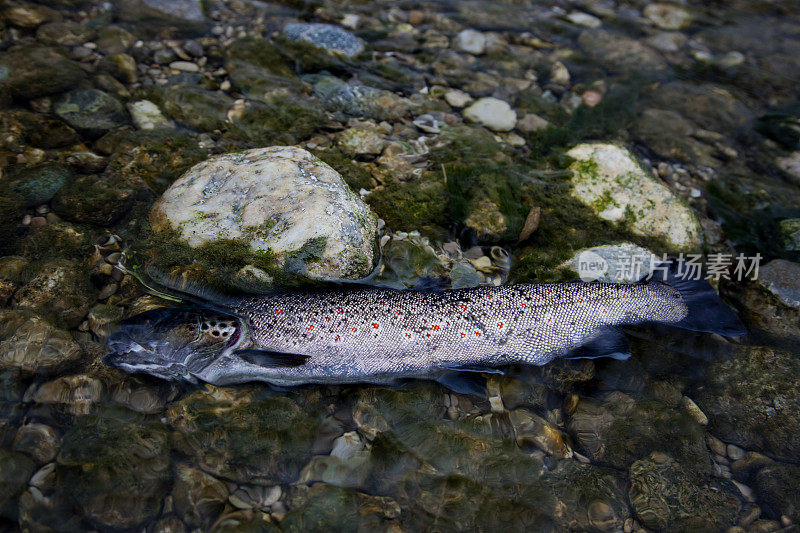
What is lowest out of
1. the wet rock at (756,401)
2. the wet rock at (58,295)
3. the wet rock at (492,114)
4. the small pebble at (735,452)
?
the wet rock at (58,295)

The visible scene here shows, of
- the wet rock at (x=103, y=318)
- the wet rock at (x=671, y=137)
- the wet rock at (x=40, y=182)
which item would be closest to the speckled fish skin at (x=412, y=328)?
the wet rock at (x=103, y=318)

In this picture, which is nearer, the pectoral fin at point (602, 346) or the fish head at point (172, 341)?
the fish head at point (172, 341)

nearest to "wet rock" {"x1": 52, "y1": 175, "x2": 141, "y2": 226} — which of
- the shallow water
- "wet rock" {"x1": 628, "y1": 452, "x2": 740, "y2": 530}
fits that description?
the shallow water

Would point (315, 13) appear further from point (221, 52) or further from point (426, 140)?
point (426, 140)

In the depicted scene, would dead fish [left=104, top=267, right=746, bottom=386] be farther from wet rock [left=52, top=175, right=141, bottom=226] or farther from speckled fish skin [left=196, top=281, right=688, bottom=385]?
wet rock [left=52, top=175, right=141, bottom=226]

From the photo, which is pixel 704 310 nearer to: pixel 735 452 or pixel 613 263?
pixel 613 263

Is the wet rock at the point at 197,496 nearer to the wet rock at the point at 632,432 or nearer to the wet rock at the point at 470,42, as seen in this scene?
the wet rock at the point at 632,432
